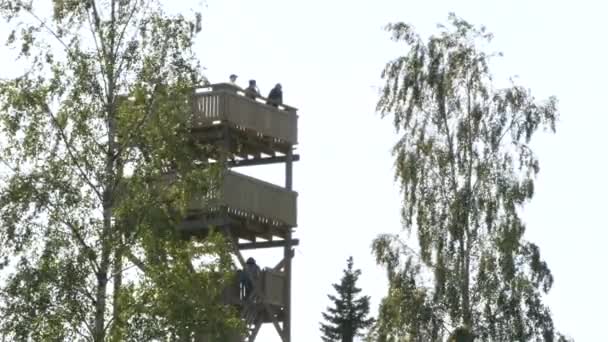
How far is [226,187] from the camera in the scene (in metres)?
37.7

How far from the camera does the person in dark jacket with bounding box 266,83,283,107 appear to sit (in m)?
39.7

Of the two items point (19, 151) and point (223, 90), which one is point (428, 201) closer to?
point (223, 90)

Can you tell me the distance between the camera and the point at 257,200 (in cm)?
3884

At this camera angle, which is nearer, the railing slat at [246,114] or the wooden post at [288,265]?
the railing slat at [246,114]

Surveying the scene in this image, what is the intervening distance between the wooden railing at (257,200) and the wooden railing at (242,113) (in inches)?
42.5

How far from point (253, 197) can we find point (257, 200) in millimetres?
161

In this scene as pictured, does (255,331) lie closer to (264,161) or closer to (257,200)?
(257,200)

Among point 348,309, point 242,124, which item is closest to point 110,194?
point 242,124

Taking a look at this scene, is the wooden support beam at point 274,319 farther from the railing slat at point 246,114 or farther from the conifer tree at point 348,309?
the conifer tree at point 348,309

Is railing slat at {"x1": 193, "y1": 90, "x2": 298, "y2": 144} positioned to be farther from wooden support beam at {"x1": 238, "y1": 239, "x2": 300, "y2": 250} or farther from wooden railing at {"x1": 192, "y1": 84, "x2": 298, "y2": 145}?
wooden support beam at {"x1": 238, "y1": 239, "x2": 300, "y2": 250}

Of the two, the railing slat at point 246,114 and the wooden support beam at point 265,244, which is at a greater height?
the railing slat at point 246,114

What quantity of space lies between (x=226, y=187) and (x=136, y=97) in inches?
378

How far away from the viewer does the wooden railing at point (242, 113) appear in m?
38.0

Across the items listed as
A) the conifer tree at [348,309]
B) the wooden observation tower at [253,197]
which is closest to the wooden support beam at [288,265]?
the wooden observation tower at [253,197]
